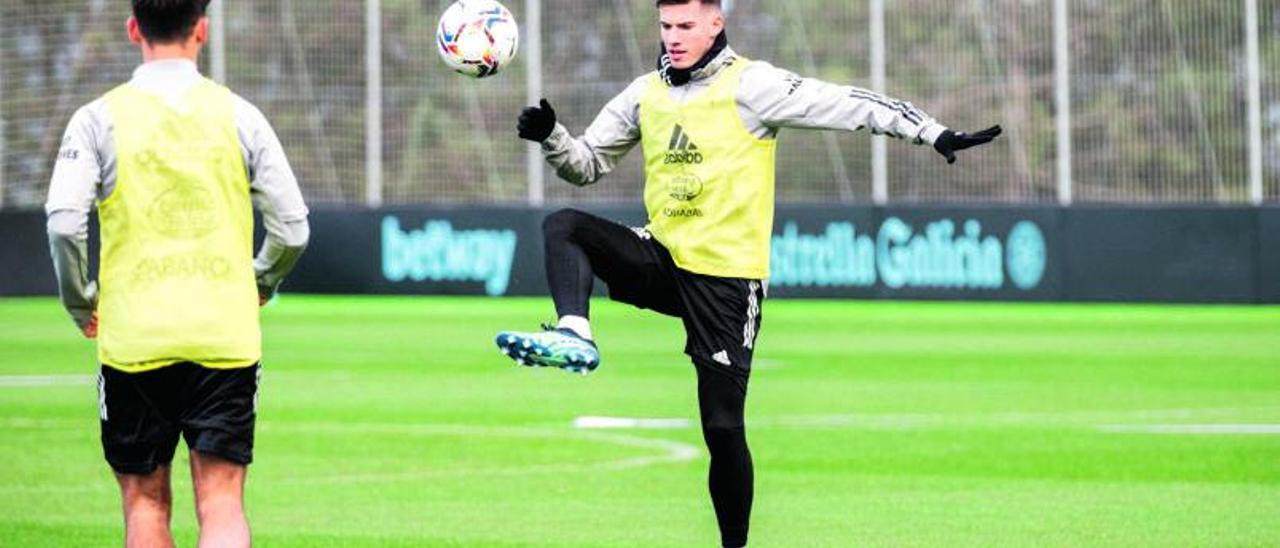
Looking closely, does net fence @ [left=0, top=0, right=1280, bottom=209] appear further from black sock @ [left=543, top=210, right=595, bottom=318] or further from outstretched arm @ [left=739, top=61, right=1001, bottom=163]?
black sock @ [left=543, top=210, right=595, bottom=318]

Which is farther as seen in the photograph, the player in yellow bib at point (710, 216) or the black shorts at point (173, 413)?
the player in yellow bib at point (710, 216)

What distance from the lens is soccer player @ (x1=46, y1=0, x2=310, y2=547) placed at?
8.14 metres

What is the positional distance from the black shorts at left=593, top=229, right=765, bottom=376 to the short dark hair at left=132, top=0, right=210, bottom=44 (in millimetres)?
2819

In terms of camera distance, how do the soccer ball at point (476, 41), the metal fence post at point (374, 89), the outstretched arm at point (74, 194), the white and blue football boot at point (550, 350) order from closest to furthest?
the outstretched arm at point (74, 194) < the white and blue football boot at point (550, 350) < the soccer ball at point (476, 41) < the metal fence post at point (374, 89)

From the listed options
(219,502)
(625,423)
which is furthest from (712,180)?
(625,423)

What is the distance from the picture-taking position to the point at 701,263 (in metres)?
10.7

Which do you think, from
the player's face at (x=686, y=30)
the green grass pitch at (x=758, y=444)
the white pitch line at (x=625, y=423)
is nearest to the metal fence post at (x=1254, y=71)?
the green grass pitch at (x=758, y=444)

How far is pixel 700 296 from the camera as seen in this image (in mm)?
10688

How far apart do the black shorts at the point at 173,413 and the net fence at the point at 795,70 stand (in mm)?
28325

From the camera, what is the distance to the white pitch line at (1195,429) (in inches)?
678

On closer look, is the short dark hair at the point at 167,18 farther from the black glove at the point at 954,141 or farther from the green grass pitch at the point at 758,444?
the green grass pitch at the point at 758,444

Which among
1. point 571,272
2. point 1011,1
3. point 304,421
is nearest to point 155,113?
point 571,272

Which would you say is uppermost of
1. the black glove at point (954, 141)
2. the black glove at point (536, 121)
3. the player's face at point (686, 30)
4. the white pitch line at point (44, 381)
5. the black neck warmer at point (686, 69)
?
the player's face at point (686, 30)

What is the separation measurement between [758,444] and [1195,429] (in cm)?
298
